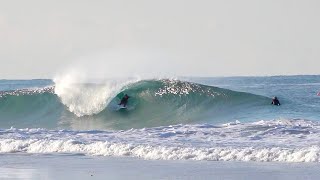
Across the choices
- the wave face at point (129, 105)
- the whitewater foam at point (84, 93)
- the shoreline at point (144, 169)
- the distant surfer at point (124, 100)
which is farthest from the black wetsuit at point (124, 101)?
the shoreline at point (144, 169)

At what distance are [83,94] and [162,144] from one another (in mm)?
15413

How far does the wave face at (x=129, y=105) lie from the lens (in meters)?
30.8

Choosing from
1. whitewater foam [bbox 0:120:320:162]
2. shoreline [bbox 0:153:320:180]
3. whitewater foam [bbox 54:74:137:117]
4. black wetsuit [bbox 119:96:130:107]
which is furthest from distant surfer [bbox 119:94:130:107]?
shoreline [bbox 0:153:320:180]

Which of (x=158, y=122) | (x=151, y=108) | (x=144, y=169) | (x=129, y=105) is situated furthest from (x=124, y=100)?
(x=144, y=169)

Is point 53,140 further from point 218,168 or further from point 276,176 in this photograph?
point 276,176

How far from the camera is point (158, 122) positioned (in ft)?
99.2

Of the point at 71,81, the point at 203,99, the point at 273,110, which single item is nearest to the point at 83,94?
the point at 71,81

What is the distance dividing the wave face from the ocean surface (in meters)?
0.04

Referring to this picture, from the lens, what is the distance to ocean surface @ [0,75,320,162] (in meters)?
19.0

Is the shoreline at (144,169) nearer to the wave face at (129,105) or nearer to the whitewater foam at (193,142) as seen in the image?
the whitewater foam at (193,142)

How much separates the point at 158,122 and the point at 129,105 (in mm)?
3756

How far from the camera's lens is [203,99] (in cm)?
3312

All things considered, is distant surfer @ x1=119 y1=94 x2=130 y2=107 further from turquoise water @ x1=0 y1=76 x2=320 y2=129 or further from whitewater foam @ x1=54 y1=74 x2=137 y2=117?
whitewater foam @ x1=54 y1=74 x2=137 y2=117

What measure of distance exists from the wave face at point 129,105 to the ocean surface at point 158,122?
0.14 feet
